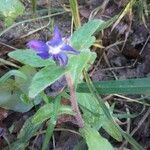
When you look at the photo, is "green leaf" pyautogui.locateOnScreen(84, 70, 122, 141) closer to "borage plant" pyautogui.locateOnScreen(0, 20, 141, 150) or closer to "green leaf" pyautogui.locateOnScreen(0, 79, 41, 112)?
"borage plant" pyautogui.locateOnScreen(0, 20, 141, 150)

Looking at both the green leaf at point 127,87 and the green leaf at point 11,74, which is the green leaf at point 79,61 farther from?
the green leaf at point 11,74

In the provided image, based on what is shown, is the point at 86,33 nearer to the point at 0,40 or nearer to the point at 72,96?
the point at 72,96

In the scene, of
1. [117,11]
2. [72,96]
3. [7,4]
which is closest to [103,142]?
[72,96]

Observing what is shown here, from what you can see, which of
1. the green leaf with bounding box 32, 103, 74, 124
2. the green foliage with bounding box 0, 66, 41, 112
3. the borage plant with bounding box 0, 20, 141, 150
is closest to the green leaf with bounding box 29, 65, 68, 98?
the borage plant with bounding box 0, 20, 141, 150

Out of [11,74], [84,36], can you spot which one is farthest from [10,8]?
[84,36]

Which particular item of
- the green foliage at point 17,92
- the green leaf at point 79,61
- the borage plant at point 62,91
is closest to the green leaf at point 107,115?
the borage plant at point 62,91

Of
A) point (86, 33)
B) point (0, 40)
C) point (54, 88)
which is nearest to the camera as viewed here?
point (86, 33)

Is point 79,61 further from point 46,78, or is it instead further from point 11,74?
point 11,74
